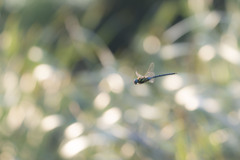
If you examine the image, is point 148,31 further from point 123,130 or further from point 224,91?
point 123,130

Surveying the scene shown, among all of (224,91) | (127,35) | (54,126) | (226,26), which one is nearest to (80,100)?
(54,126)

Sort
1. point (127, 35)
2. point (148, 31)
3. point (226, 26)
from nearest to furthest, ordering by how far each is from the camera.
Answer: point (226, 26) < point (148, 31) < point (127, 35)

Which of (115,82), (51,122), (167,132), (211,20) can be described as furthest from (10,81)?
(211,20)

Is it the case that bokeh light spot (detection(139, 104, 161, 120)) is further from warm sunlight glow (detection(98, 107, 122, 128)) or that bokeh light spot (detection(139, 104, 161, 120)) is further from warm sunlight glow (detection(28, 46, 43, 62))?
warm sunlight glow (detection(28, 46, 43, 62))

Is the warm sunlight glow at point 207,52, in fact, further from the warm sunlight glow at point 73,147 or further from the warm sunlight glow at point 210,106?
the warm sunlight glow at point 73,147

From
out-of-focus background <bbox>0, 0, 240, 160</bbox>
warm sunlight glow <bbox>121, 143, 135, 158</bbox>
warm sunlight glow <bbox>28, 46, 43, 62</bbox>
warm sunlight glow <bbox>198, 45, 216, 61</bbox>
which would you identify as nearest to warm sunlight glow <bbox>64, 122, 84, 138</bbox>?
out-of-focus background <bbox>0, 0, 240, 160</bbox>
